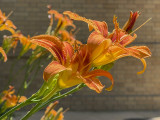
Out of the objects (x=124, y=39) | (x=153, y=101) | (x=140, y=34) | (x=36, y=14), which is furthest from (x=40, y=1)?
(x=124, y=39)

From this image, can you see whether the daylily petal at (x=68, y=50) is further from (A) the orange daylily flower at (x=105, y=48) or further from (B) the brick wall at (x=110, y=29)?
(B) the brick wall at (x=110, y=29)

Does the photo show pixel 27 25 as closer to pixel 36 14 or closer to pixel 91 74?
pixel 36 14

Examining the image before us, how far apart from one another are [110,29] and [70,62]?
2587 millimetres

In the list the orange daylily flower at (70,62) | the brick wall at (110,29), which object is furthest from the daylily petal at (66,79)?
the brick wall at (110,29)

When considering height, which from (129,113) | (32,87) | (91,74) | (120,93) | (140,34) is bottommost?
(91,74)

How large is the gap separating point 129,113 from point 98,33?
9.27 feet

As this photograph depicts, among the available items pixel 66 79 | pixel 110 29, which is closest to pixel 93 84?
pixel 66 79

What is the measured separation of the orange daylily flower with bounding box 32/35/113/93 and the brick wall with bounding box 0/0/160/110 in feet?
8.31

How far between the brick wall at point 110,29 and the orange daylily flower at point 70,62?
2534 millimetres

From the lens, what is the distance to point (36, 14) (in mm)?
2881

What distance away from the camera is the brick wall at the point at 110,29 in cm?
289

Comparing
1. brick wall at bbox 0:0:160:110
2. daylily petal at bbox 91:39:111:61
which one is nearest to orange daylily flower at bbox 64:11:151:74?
daylily petal at bbox 91:39:111:61

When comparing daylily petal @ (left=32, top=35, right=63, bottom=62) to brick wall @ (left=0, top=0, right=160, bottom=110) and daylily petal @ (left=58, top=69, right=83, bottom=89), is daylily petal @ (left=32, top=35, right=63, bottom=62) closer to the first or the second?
daylily petal @ (left=58, top=69, right=83, bottom=89)

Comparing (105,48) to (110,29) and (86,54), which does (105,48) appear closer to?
(86,54)
